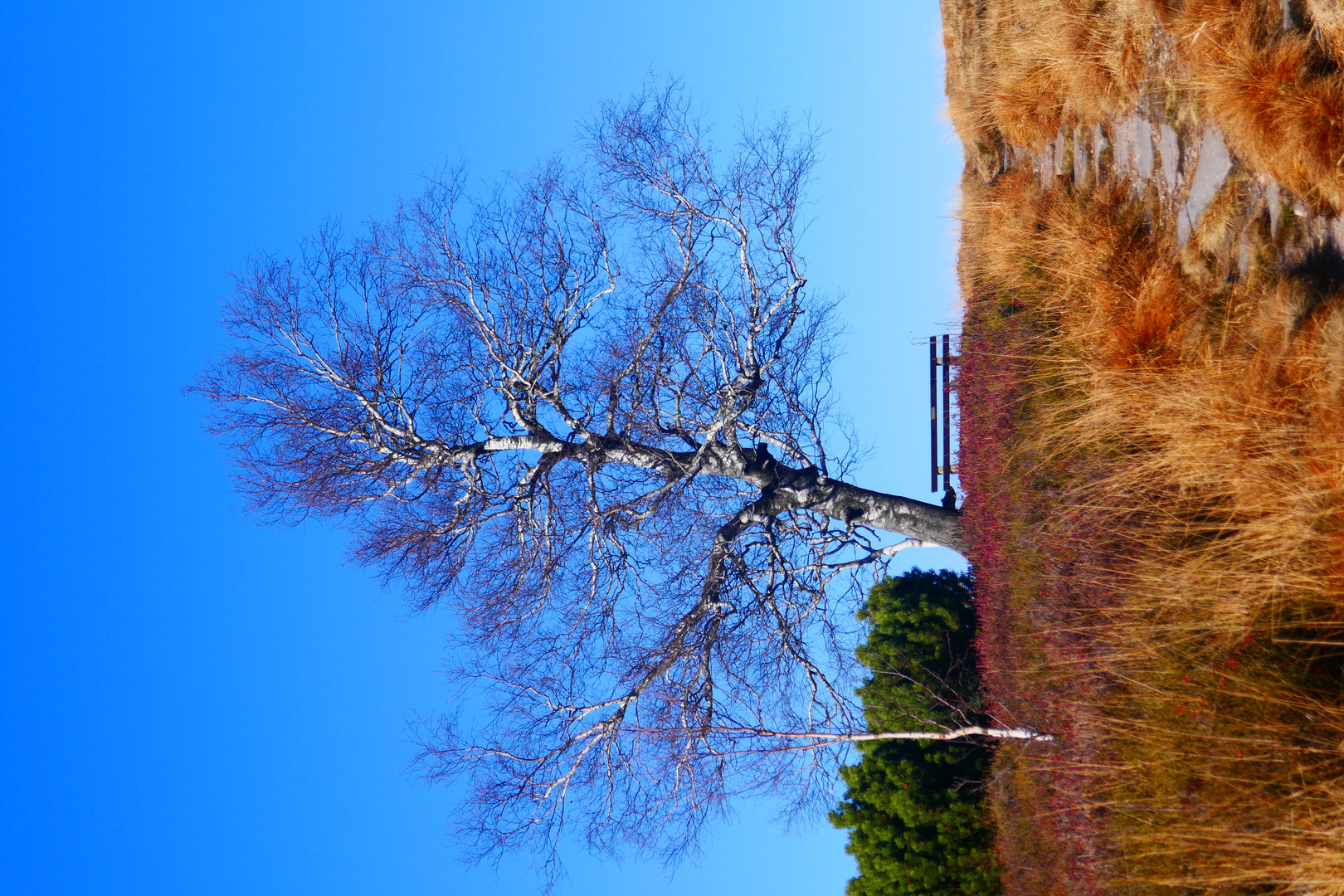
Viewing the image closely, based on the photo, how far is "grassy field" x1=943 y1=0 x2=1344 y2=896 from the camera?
13.9 ft

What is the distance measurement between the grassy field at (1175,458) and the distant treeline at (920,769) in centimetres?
147

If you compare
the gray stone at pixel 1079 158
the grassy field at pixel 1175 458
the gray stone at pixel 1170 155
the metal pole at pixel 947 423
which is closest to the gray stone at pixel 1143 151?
the grassy field at pixel 1175 458

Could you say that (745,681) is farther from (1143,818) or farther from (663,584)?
(1143,818)

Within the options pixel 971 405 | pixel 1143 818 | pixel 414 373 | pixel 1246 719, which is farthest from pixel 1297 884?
pixel 414 373

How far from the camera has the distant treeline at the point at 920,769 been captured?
31.0ft

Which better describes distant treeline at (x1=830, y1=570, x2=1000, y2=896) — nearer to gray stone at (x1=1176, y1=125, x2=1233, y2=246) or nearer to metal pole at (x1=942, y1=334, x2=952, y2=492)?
metal pole at (x1=942, y1=334, x2=952, y2=492)

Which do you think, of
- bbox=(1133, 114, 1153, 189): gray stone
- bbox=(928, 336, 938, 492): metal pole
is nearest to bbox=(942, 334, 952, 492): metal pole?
bbox=(928, 336, 938, 492): metal pole

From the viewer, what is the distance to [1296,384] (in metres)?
4.44

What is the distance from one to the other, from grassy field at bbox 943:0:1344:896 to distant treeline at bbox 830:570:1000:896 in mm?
1471

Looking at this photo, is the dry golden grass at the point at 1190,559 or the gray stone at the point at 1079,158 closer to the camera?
the dry golden grass at the point at 1190,559

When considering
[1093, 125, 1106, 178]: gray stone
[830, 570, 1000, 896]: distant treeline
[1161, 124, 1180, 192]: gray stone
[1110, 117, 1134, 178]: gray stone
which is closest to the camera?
[1161, 124, 1180, 192]: gray stone

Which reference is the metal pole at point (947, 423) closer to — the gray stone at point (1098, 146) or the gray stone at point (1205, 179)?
the gray stone at point (1098, 146)

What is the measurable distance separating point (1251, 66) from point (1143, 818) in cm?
473

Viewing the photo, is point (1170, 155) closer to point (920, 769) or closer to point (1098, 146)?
point (1098, 146)
